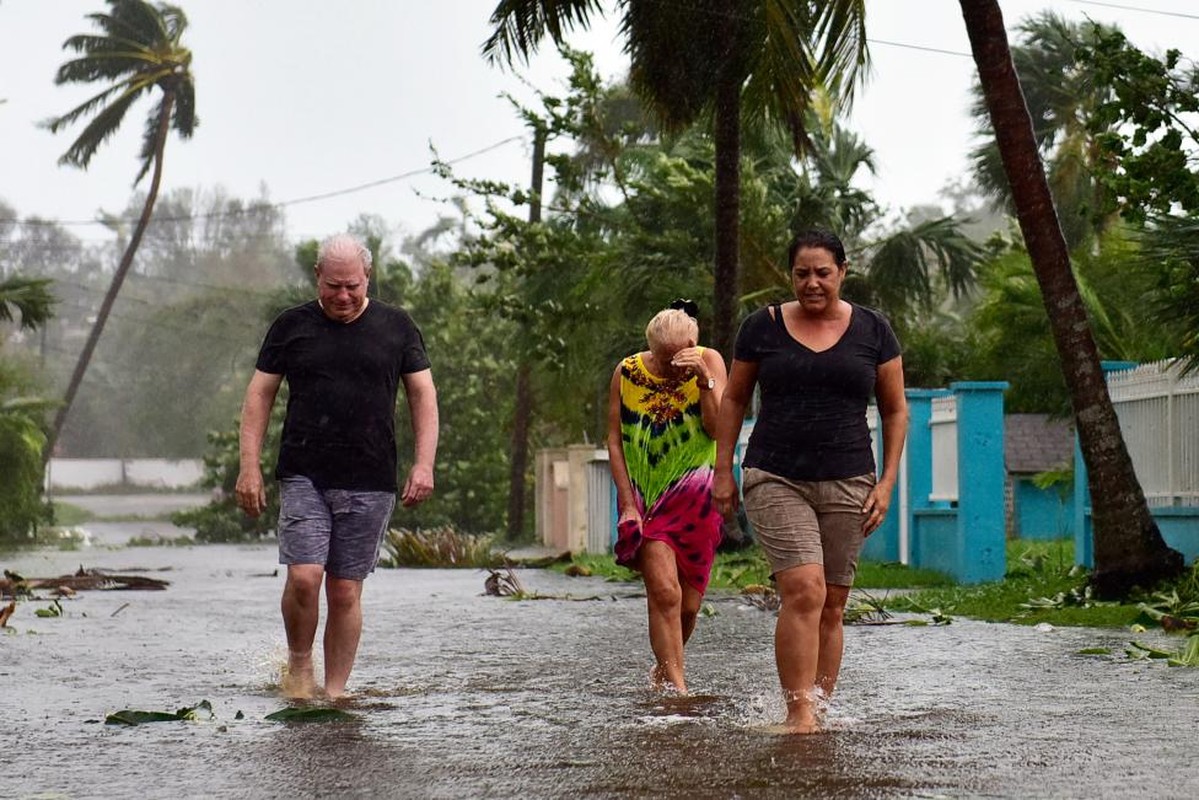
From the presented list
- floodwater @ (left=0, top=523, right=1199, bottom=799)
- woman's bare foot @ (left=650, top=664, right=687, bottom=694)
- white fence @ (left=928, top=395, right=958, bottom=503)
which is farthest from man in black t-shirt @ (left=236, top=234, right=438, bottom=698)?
white fence @ (left=928, top=395, right=958, bottom=503)

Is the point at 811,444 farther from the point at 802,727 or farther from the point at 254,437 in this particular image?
Result: the point at 254,437

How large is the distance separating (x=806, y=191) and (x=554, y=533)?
750cm

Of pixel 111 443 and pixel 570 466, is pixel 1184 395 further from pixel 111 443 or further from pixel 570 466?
pixel 111 443

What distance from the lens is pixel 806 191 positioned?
31.7m

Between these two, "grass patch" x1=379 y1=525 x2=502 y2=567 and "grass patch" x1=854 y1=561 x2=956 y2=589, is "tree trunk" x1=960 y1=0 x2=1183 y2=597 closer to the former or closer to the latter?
"grass patch" x1=854 y1=561 x2=956 y2=589

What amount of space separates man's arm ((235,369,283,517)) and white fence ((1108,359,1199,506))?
7.96m

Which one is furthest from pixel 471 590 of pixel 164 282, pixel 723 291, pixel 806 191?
pixel 164 282

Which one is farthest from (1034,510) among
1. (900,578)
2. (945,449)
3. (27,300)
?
(900,578)

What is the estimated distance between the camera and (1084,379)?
13734 mm

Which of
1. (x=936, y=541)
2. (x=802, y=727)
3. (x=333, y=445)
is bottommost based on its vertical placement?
(x=802, y=727)

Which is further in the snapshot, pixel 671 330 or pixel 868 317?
pixel 671 330

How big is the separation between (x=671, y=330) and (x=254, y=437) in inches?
68.7

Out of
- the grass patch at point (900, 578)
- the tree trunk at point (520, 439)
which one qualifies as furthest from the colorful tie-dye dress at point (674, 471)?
the tree trunk at point (520, 439)

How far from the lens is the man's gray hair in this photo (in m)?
8.18
